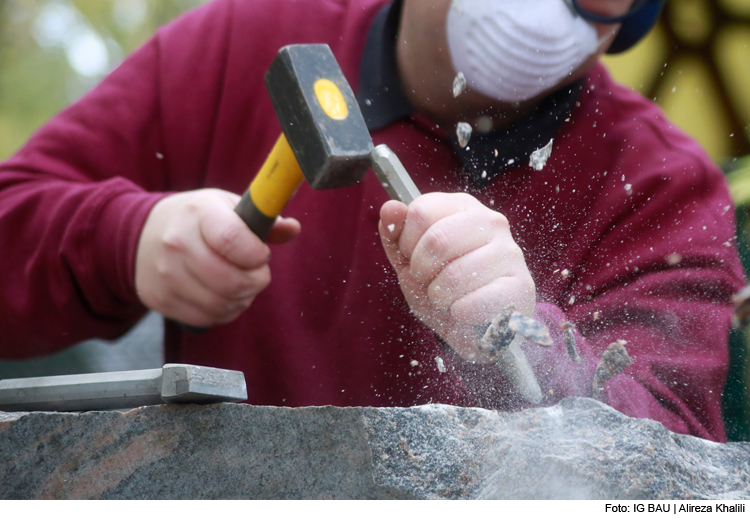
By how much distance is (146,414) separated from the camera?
0.47 meters

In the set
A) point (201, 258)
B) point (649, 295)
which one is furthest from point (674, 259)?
point (201, 258)

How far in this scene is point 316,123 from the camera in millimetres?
551

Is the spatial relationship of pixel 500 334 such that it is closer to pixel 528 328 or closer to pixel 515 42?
pixel 528 328

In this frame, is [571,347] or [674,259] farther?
[674,259]

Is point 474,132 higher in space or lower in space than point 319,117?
lower

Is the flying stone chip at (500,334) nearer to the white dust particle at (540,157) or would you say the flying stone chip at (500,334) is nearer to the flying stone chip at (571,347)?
the flying stone chip at (571,347)

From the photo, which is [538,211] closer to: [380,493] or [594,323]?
[594,323]

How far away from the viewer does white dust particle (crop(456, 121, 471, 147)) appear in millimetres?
781

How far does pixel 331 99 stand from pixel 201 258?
24 cm

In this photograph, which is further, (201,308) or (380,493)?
(201,308)

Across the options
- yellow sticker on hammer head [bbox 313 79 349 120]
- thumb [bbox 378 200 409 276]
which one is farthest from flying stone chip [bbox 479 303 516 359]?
yellow sticker on hammer head [bbox 313 79 349 120]

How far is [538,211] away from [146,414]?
1.74ft
